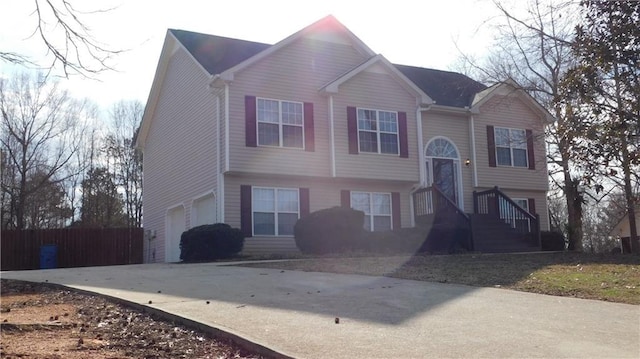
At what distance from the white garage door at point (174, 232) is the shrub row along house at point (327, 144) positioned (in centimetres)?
8

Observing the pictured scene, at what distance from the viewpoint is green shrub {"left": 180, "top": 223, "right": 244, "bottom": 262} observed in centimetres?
1631

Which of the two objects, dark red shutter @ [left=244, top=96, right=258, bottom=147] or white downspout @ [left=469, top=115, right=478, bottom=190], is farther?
white downspout @ [left=469, top=115, right=478, bottom=190]

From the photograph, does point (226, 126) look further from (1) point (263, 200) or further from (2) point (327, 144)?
(2) point (327, 144)

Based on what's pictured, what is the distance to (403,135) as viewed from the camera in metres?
20.5

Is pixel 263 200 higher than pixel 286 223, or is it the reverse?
pixel 263 200

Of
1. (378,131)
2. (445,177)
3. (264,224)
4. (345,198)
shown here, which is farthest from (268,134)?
(445,177)

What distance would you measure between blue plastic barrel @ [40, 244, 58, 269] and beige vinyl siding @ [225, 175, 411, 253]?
9.81m

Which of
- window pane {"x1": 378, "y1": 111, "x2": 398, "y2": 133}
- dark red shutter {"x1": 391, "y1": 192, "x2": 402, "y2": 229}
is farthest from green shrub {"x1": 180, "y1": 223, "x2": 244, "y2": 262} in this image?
window pane {"x1": 378, "y1": 111, "x2": 398, "y2": 133}

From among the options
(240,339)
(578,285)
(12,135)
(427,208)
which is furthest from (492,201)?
(12,135)

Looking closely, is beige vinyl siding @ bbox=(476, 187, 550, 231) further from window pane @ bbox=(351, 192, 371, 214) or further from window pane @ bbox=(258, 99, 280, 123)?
window pane @ bbox=(258, 99, 280, 123)

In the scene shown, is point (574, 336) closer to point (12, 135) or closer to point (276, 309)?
point (276, 309)

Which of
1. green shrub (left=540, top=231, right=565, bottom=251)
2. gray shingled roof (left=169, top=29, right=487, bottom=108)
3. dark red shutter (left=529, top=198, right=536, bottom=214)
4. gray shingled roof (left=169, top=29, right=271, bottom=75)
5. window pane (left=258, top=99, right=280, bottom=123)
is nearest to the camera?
window pane (left=258, top=99, right=280, bottom=123)

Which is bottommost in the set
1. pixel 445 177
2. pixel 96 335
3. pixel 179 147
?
pixel 96 335

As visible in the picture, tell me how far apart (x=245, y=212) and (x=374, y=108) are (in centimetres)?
578
